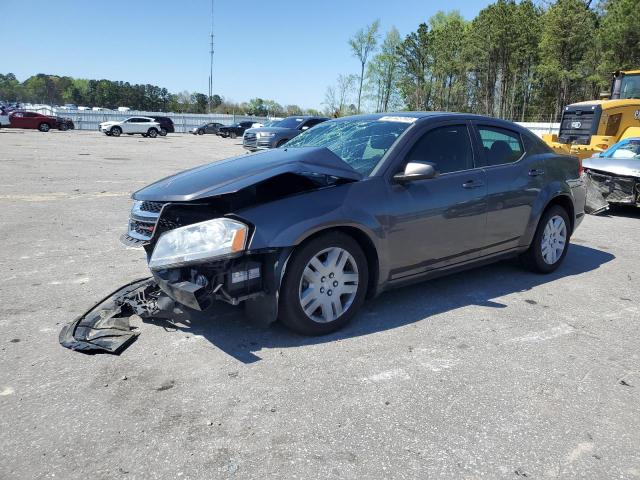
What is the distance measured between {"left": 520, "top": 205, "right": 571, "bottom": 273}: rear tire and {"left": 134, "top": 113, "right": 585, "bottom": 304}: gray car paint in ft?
0.55

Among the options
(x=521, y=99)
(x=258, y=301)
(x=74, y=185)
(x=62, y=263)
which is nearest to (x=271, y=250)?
(x=258, y=301)

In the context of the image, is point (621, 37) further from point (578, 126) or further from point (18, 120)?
point (18, 120)

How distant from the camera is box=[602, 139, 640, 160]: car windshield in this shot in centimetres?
973

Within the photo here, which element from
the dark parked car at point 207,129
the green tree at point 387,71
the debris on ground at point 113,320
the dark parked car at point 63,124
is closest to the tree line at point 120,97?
the green tree at point 387,71

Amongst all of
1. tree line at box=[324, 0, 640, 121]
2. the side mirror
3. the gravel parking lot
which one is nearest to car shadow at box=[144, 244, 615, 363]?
the gravel parking lot

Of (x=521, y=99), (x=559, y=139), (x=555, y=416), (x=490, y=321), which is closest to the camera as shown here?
(x=555, y=416)

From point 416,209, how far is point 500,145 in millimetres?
1541

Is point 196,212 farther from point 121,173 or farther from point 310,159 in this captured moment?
point 121,173

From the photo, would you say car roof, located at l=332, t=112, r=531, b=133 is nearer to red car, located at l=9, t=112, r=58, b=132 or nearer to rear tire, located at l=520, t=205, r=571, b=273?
rear tire, located at l=520, t=205, r=571, b=273

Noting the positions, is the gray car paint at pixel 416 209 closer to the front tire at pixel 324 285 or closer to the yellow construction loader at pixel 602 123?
the front tire at pixel 324 285

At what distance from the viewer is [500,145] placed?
5027 millimetres

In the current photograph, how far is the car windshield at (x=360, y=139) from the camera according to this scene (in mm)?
4172

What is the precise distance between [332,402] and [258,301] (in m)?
0.95

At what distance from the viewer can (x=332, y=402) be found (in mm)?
2879
